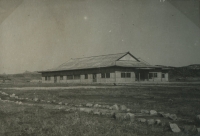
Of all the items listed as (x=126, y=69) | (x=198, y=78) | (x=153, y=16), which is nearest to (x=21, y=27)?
(x=153, y=16)

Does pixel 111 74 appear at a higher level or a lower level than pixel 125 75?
higher

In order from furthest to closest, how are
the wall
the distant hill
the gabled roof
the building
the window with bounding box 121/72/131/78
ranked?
A: the distant hill
the gabled roof
the window with bounding box 121/72/131/78
the building
the wall

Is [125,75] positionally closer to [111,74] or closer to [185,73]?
[111,74]

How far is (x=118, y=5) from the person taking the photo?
1003 cm

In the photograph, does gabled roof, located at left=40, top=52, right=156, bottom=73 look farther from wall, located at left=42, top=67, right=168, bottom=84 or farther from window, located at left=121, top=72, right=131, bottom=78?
window, located at left=121, top=72, right=131, bottom=78

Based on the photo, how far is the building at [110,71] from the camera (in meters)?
27.5

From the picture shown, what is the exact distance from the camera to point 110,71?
27.4 m

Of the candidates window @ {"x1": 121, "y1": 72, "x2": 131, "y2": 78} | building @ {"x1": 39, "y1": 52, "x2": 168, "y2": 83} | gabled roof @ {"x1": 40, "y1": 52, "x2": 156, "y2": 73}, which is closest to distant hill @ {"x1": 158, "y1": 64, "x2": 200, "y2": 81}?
building @ {"x1": 39, "y1": 52, "x2": 168, "y2": 83}

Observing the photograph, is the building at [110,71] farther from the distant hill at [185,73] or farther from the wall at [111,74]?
the distant hill at [185,73]

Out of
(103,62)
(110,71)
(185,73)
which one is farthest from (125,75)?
(185,73)

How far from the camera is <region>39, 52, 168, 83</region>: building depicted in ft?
90.2

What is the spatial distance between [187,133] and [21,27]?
7.73 meters

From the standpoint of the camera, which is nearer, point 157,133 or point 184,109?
point 157,133

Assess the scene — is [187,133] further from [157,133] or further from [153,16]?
[153,16]
